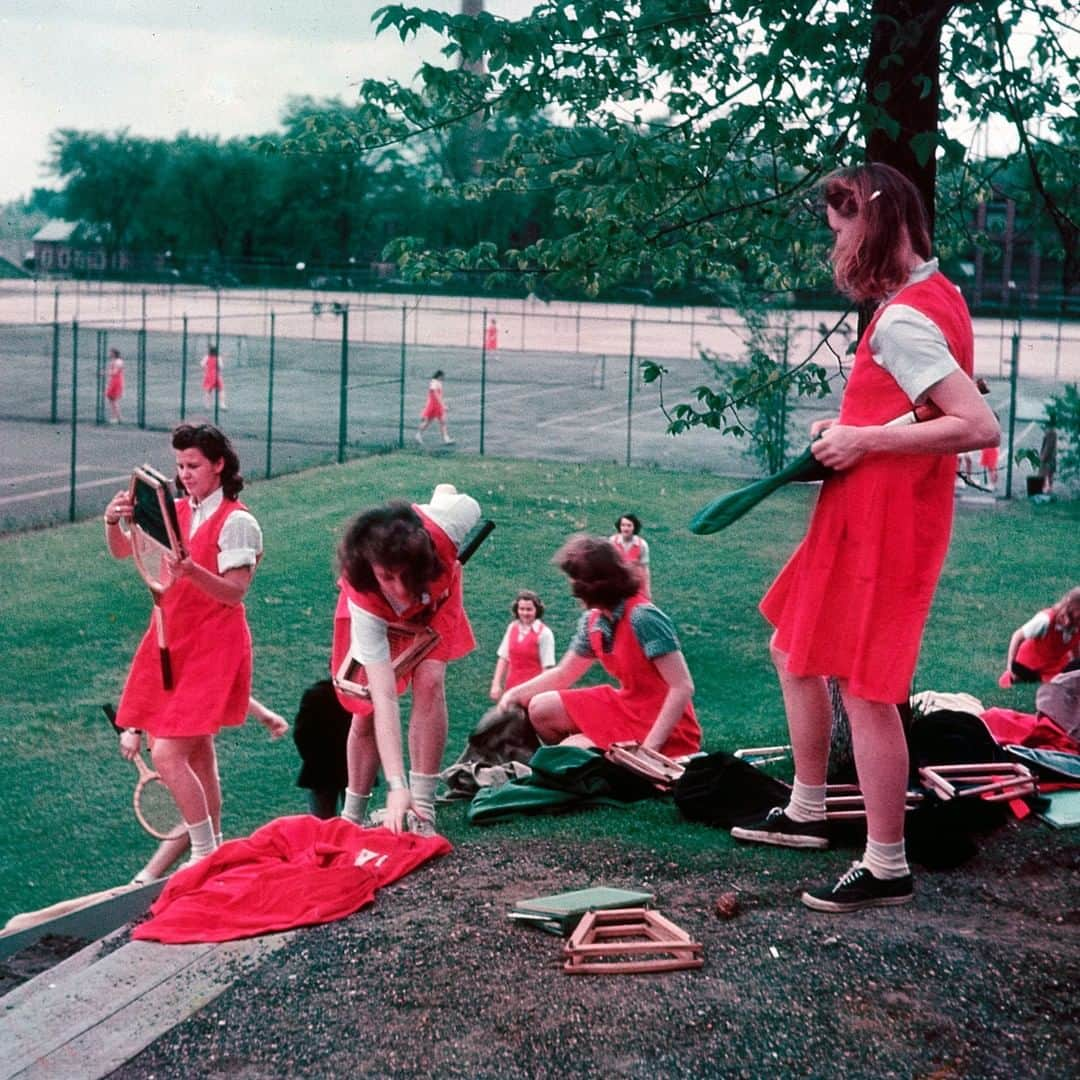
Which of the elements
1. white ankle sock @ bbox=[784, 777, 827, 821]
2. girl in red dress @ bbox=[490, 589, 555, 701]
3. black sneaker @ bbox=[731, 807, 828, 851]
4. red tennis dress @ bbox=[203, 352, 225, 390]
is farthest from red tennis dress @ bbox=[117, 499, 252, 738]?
red tennis dress @ bbox=[203, 352, 225, 390]

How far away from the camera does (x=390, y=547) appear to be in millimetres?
4848

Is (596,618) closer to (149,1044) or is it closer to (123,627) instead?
(149,1044)

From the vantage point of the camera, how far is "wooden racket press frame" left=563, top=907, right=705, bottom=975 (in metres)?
3.88

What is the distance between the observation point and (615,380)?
139 feet

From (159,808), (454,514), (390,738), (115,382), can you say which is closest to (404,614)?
(454,514)

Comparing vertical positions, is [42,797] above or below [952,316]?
below

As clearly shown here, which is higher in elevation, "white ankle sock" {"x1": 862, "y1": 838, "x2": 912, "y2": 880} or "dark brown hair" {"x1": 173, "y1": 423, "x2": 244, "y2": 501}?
"dark brown hair" {"x1": 173, "y1": 423, "x2": 244, "y2": 501}

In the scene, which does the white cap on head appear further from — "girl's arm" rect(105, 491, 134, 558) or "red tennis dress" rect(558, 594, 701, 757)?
"red tennis dress" rect(558, 594, 701, 757)

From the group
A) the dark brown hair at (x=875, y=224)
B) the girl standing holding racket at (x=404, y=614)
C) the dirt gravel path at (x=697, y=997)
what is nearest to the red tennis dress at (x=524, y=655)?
the girl standing holding racket at (x=404, y=614)

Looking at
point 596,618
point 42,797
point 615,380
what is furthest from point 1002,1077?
point 615,380

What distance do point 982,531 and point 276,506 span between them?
8.64 metres

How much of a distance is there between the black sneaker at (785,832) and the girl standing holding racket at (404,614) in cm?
108

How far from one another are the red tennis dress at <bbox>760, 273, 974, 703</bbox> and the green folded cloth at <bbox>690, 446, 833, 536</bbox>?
0.06m

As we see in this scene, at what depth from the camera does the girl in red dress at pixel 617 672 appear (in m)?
6.52
